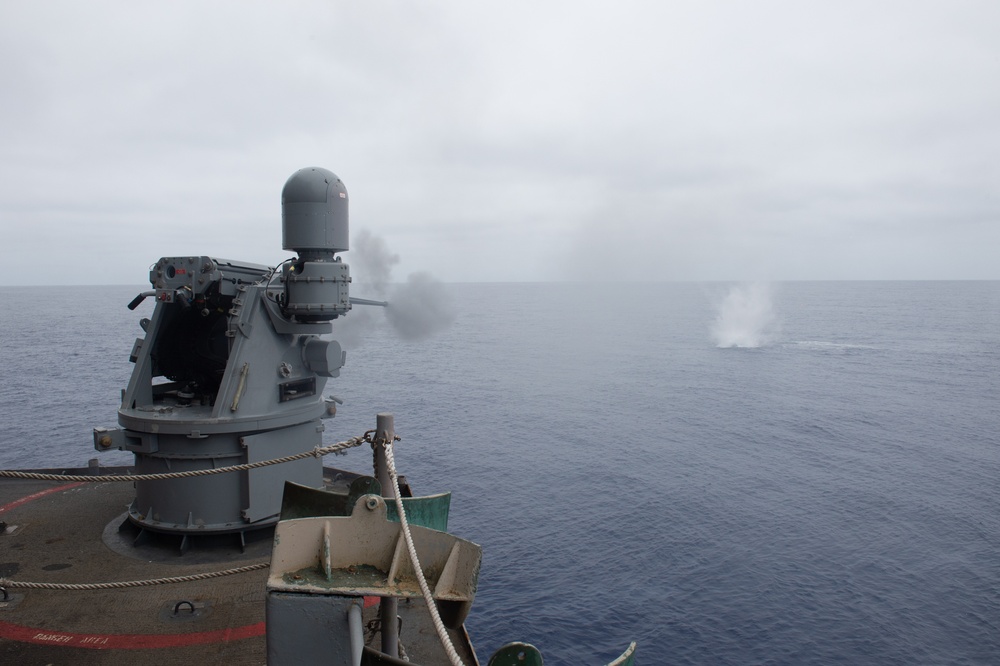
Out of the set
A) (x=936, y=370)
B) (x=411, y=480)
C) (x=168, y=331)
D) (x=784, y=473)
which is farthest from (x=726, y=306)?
(x=168, y=331)

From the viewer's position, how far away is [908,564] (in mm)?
20672

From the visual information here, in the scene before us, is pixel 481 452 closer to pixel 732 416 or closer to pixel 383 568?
pixel 732 416

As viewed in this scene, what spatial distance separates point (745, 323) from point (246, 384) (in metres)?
88.9

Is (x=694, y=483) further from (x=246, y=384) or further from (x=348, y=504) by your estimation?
(x=348, y=504)

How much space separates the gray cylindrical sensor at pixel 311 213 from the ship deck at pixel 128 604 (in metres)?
4.43

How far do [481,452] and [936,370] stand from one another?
44997 millimetres

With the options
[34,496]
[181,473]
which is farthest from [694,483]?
[181,473]

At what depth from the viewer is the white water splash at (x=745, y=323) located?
258 ft

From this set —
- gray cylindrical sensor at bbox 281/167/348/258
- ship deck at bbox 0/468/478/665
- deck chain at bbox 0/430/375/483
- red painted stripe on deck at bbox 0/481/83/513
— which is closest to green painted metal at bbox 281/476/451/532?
deck chain at bbox 0/430/375/483

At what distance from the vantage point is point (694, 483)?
2770 cm

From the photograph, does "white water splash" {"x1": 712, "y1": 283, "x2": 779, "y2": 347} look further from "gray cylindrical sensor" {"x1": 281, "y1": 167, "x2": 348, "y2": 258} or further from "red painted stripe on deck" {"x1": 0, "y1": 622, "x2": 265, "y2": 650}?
"red painted stripe on deck" {"x1": 0, "y1": 622, "x2": 265, "y2": 650}

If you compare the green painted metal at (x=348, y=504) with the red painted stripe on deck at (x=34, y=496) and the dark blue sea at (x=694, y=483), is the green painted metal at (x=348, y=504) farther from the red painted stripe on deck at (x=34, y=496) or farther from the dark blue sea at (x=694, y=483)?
the dark blue sea at (x=694, y=483)

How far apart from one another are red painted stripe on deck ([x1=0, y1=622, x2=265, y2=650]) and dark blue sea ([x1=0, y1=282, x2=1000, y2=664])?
9.51m

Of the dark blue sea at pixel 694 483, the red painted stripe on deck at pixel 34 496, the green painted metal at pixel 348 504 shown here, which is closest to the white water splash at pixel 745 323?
the dark blue sea at pixel 694 483
